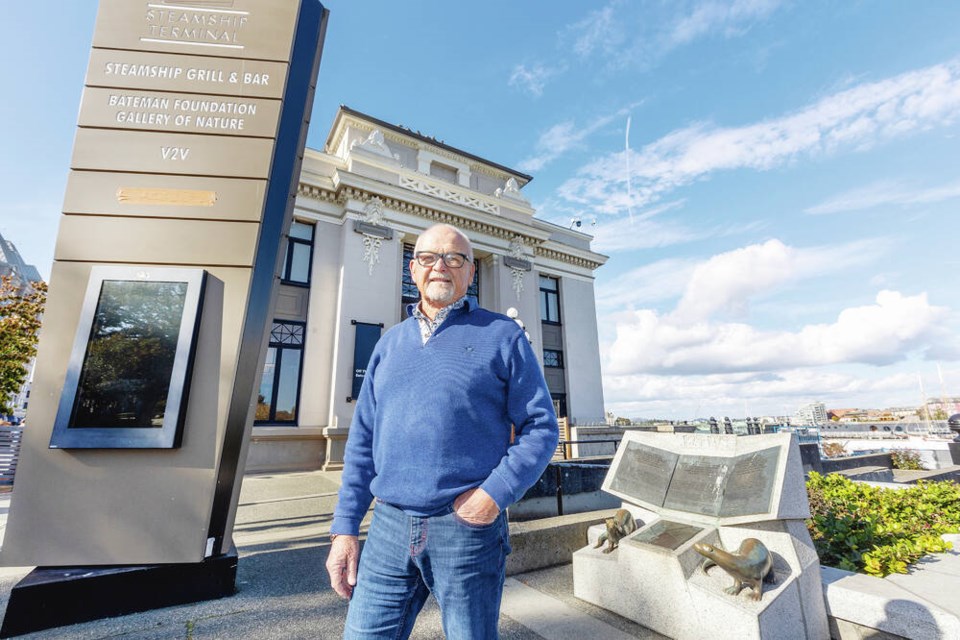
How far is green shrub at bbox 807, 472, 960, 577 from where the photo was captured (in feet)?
10.6

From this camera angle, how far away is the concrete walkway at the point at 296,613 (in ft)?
8.93

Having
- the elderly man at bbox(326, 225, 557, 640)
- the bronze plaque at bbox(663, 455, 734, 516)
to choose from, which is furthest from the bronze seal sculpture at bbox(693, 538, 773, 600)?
the elderly man at bbox(326, 225, 557, 640)

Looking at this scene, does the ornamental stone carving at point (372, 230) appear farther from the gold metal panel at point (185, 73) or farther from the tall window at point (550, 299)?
the gold metal panel at point (185, 73)

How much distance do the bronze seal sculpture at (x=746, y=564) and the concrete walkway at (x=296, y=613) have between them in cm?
79

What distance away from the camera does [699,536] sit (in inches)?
123

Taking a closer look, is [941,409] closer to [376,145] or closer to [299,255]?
[376,145]

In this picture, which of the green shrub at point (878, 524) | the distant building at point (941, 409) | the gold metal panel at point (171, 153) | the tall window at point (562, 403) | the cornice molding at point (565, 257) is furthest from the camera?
the distant building at point (941, 409)

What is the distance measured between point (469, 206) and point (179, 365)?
54.3 ft

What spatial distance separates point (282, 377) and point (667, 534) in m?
13.6

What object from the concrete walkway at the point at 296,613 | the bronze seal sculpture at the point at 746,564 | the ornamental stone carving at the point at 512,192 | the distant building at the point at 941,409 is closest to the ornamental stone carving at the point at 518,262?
the ornamental stone carving at the point at 512,192

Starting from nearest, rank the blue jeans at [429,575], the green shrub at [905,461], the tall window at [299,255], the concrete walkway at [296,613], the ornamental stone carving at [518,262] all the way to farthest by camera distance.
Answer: the blue jeans at [429,575] → the concrete walkway at [296,613] → the green shrub at [905,461] → the tall window at [299,255] → the ornamental stone carving at [518,262]

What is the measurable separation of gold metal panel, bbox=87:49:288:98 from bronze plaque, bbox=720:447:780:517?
5.31m

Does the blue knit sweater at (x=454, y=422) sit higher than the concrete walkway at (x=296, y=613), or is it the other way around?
the blue knit sweater at (x=454, y=422)

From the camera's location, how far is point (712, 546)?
267 cm
